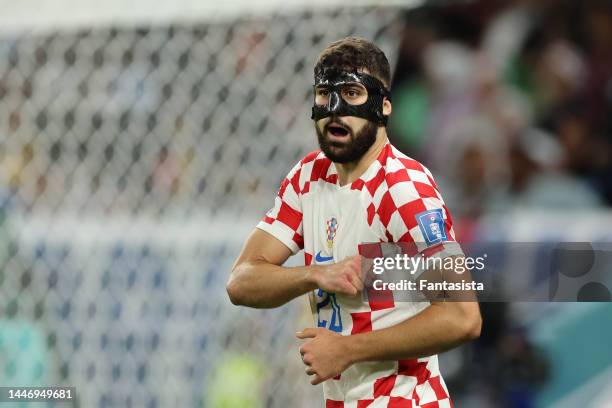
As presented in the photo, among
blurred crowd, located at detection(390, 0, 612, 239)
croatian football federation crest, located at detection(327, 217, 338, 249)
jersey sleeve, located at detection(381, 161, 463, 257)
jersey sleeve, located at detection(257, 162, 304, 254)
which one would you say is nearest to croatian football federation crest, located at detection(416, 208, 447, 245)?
jersey sleeve, located at detection(381, 161, 463, 257)

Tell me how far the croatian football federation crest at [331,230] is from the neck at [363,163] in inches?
3.8

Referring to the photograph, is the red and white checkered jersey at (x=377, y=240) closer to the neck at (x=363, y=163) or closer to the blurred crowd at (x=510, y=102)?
the neck at (x=363, y=163)

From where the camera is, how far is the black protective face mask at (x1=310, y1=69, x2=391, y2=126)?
244 cm

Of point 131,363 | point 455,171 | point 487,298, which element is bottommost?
point 487,298

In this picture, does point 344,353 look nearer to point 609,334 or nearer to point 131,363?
point 131,363

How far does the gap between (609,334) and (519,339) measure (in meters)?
0.39

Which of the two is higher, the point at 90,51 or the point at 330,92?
the point at 90,51

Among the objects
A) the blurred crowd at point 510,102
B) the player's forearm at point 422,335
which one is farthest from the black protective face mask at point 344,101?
the blurred crowd at point 510,102

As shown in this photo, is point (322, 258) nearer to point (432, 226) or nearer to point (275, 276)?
point (275, 276)

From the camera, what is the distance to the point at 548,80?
550 centimetres

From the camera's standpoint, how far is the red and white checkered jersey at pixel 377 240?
237 centimetres

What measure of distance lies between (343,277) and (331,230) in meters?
0.23

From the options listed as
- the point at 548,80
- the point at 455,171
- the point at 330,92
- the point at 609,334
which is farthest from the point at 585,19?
the point at 330,92

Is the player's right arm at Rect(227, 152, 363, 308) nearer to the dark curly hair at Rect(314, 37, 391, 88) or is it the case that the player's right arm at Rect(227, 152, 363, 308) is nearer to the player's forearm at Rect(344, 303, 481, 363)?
the player's forearm at Rect(344, 303, 481, 363)
